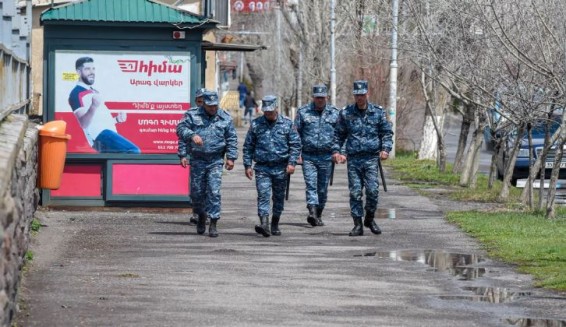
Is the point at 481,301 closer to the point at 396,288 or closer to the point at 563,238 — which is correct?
the point at 396,288

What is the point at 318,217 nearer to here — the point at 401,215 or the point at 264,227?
the point at 264,227

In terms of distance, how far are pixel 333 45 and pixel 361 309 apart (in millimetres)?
27329

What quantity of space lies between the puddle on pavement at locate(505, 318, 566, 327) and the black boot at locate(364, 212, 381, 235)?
587cm

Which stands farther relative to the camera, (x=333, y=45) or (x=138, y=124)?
(x=333, y=45)

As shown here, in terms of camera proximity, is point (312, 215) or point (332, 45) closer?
point (312, 215)

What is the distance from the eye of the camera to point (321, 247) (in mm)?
14023

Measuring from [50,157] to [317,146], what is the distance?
332cm

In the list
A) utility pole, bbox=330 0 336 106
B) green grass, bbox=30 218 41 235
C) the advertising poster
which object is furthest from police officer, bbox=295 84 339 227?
utility pole, bbox=330 0 336 106

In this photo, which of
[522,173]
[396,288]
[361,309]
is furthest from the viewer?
[522,173]

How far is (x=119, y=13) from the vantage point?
56.9 feet

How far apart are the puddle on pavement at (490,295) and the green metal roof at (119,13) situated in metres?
7.27

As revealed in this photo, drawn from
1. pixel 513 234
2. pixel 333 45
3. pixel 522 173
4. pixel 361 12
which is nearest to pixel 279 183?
pixel 513 234

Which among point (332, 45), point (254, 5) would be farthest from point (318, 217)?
point (254, 5)

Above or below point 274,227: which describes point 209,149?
above
